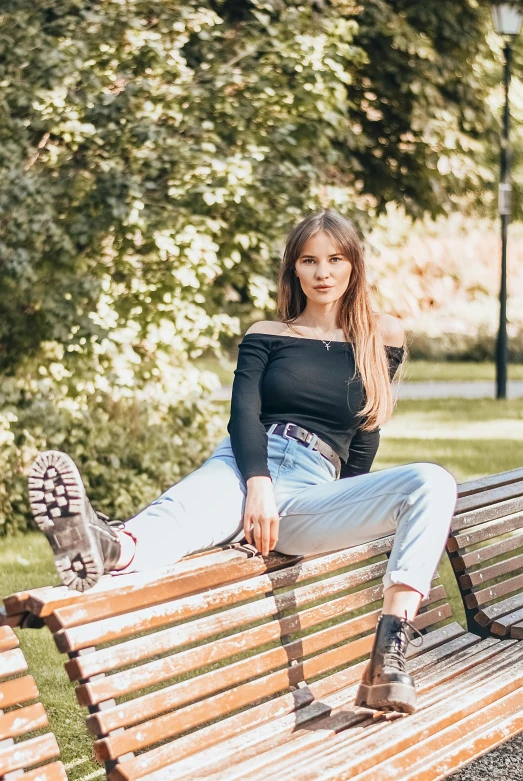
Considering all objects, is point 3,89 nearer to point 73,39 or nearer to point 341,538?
point 73,39

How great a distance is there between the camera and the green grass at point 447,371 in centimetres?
2186

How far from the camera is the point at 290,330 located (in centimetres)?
389

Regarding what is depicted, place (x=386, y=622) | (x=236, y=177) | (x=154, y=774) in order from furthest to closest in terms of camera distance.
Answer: (x=236, y=177) → (x=386, y=622) → (x=154, y=774)

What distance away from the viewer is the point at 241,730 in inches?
121

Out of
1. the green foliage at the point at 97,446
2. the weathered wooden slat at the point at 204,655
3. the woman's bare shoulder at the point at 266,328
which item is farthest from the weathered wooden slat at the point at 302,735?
the green foliage at the point at 97,446

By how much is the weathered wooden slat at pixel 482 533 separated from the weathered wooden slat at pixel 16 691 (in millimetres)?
2216

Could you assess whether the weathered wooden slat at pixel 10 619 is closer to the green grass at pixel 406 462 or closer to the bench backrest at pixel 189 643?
the bench backrest at pixel 189 643

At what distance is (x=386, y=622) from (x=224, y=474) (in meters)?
0.66

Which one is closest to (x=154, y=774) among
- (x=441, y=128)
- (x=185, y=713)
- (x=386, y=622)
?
(x=185, y=713)

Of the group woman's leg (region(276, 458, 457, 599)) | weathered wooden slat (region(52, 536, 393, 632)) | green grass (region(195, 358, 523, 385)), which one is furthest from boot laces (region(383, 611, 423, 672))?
green grass (region(195, 358, 523, 385))

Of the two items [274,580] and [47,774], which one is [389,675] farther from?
[47,774]

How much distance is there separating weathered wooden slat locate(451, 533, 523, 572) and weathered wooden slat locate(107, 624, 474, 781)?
1.96 feet

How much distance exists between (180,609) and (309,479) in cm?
85

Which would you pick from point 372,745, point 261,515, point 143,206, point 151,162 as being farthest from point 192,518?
point 151,162
